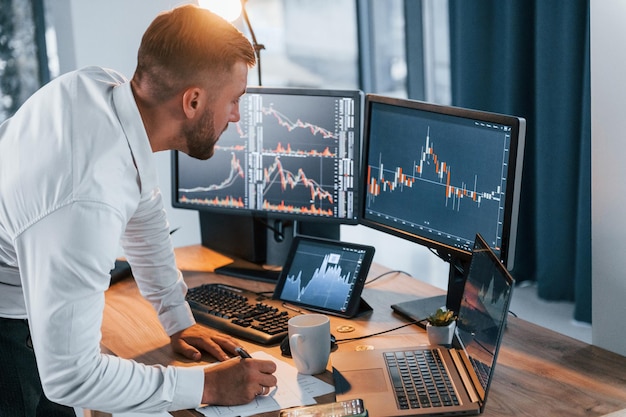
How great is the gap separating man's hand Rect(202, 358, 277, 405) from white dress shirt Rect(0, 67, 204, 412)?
0.03 m

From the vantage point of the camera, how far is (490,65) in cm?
394

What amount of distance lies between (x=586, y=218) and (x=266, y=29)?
133 inches

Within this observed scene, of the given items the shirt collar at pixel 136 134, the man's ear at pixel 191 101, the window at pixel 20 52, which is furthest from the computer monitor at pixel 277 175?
the window at pixel 20 52

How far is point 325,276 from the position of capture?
1.93m

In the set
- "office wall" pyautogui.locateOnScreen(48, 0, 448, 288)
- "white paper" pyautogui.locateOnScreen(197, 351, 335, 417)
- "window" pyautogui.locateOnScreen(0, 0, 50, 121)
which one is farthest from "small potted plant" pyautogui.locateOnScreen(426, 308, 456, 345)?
"window" pyautogui.locateOnScreen(0, 0, 50, 121)

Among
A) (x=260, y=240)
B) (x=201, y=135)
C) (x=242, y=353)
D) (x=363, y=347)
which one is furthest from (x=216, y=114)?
(x=260, y=240)

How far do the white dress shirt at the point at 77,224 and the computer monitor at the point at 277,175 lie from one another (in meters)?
0.71

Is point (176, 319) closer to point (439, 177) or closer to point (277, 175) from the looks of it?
point (277, 175)

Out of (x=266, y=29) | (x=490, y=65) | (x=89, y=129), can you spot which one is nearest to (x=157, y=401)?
(x=89, y=129)

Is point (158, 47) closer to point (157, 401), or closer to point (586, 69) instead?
point (157, 401)

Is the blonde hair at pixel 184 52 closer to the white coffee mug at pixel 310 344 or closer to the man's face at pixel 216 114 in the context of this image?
the man's face at pixel 216 114

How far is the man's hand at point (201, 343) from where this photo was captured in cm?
165

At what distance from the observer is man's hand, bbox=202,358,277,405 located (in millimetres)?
1415

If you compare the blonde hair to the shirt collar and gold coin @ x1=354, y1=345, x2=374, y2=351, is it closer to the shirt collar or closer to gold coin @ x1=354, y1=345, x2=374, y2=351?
the shirt collar
